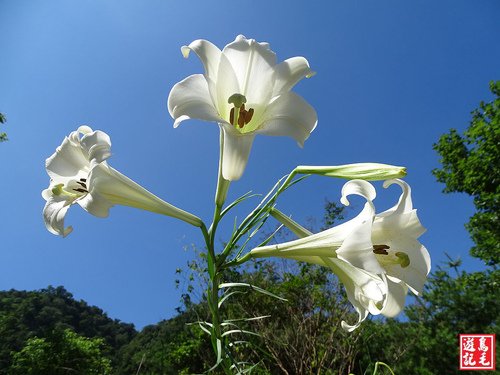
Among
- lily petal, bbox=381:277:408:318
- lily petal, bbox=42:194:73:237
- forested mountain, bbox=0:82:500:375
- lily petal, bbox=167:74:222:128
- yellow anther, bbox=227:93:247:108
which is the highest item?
forested mountain, bbox=0:82:500:375

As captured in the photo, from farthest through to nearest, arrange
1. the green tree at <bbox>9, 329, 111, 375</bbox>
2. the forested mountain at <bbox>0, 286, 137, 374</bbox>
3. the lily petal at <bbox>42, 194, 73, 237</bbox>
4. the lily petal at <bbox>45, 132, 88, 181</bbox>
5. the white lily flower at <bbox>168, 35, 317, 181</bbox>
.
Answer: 1. the forested mountain at <bbox>0, 286, 137, 374</bbox>
2. the green tree at <bbox>9, 329, 111, 375</bbox>
3. the lily petal at <bbox>45, 132, 88, 181</bbox>
4. the lily petal at <bbox>42, 194, 73, 237</bbox>
5. the white lily flower at <bbox>168, 35, 317, 181</bbox>

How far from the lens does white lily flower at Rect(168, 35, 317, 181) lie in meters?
0.91

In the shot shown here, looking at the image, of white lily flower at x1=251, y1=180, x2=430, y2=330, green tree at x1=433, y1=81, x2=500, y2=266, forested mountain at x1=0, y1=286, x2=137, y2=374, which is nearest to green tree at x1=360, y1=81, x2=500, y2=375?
green tree at x1=433, y1=81, x2=500, y2=266

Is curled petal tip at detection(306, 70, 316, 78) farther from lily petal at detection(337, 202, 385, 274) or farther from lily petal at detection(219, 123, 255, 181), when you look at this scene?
lily petal at detection(337, 202, 385, 274)

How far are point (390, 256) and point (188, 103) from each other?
60 centimetres

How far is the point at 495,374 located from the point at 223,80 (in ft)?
22.7

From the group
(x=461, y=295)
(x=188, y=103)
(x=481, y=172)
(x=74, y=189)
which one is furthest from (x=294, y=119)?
(x=481, y=172)

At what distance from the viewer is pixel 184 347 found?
8.91 m

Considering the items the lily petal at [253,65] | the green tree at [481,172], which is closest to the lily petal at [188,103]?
the lily petal at [253,65]

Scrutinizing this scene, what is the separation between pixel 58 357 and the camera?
8.47 metres

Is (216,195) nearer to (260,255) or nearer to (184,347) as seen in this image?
(260,255)

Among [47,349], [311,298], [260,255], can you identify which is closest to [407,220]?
[260,255]

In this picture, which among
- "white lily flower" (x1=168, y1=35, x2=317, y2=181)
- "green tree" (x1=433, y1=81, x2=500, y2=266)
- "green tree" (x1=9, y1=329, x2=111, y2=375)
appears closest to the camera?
"white lily flower" (x1=168, y1=35, x2=317, y2=181)

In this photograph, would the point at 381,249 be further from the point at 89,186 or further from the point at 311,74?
the point at 89,186
